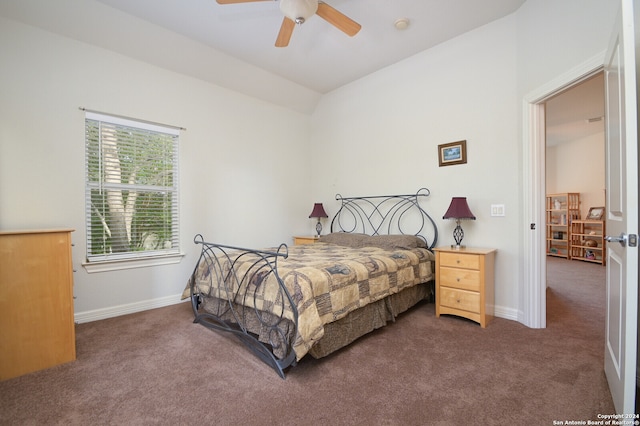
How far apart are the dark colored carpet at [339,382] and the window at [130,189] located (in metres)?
0.91

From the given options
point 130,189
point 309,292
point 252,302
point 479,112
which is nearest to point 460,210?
point 479,112

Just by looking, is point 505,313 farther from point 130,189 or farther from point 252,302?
point 130,189

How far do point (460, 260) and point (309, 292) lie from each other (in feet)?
5.40

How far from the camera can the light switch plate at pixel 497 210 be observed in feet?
9.53

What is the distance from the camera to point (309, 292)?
6.17 feet

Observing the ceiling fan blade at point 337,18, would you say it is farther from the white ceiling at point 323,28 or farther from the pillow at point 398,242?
the pillow at point 398,242

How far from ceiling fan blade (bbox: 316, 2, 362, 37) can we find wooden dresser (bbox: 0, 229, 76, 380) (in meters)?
2.50

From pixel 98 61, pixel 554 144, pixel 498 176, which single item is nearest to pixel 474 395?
pixel 498 176

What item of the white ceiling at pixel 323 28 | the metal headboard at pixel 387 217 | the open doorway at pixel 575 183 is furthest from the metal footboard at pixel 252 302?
the open doorway at pixel 575 183

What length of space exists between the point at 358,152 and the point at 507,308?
8.69 feet

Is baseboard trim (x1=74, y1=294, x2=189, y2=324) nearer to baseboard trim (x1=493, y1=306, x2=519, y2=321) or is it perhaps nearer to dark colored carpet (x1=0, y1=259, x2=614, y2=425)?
dark colored carpet (x1=0, y1=259, x2=614, y2=425)

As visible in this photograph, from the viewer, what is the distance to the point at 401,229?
3.79 meters

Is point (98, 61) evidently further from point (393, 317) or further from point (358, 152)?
point (393, 317)

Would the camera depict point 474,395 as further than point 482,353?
No
